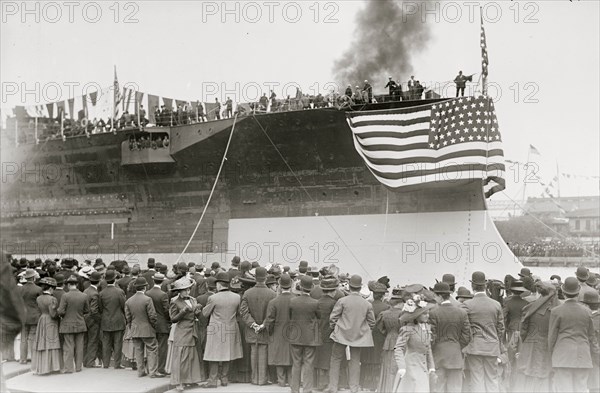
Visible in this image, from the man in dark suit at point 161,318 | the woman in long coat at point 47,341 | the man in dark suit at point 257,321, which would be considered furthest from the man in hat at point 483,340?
the woman in long coat at point 47,341

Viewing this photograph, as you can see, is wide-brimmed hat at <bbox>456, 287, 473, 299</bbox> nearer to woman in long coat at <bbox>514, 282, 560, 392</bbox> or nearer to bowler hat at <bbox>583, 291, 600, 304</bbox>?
woman in long coat at <bbox>514, 282, 560, 392</bbox>

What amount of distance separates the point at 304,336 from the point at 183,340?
1.59 m

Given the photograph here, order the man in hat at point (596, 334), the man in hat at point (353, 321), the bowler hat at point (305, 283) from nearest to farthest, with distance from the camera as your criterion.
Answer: the man in hat at point (596, 334) → the man in hat at point (353, 321) → the bowler hat at point (305, 283)

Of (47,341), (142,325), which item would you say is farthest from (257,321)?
(47,341)

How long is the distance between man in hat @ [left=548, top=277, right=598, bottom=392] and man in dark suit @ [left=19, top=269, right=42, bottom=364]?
715 centimetres

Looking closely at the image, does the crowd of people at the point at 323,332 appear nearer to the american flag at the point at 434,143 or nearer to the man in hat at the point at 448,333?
the man in hat at the point at 448,333

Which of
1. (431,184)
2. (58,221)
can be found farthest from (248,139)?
(58,221)

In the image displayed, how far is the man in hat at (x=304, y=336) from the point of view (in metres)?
6.98

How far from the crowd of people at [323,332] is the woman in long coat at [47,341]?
1cm

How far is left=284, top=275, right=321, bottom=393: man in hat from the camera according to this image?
6.98 metres

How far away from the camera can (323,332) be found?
7215 millimetres

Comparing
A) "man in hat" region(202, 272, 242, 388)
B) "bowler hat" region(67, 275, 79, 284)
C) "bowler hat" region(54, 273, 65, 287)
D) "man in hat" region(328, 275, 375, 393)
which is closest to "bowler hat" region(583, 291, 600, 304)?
"man in hat" region(328, 275, 375, 393)

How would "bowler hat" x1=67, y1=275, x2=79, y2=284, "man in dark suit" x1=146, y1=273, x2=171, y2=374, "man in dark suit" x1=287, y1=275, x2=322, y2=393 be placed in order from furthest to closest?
"bowler hat" x1=67, y1=275, x2=79, y2=284, "man in dark suit" x1=146, y1=273, x2=171, y2=374, "man in dark suit" x1=287, y1=275, x2=322, y2=393

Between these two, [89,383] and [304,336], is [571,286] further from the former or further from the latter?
[89,383]
